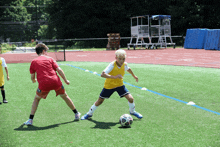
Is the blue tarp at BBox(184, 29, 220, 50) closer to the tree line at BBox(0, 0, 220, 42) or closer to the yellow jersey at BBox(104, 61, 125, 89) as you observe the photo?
the tree line at BBox(0, 0, 220, 42)

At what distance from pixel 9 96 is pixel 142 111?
434 cm

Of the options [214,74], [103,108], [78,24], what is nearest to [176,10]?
[78,24]

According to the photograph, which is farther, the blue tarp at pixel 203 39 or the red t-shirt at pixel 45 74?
the blue tarp at pixel 203 39

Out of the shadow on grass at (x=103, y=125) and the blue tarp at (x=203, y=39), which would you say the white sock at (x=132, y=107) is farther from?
the blue tarp at (x=203, y=39)

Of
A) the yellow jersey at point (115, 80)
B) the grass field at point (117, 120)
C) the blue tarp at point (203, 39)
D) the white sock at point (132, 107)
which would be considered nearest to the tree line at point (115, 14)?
the blue tarp at point (203, 39)

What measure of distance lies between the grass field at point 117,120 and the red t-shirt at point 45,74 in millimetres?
780

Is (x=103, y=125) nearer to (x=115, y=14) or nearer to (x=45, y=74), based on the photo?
(x=45, y=74)

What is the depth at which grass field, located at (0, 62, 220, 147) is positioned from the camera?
15.9 ft

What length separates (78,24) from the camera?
4697cm

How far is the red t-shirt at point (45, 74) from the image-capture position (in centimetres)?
573

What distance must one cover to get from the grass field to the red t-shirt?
2.56 ft

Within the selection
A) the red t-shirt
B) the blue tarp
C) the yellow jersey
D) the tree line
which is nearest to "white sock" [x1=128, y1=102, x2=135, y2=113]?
the yellow jersey

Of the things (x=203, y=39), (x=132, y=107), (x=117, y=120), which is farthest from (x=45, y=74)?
(x=203, y=39)

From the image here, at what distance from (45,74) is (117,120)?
5.70 ft
